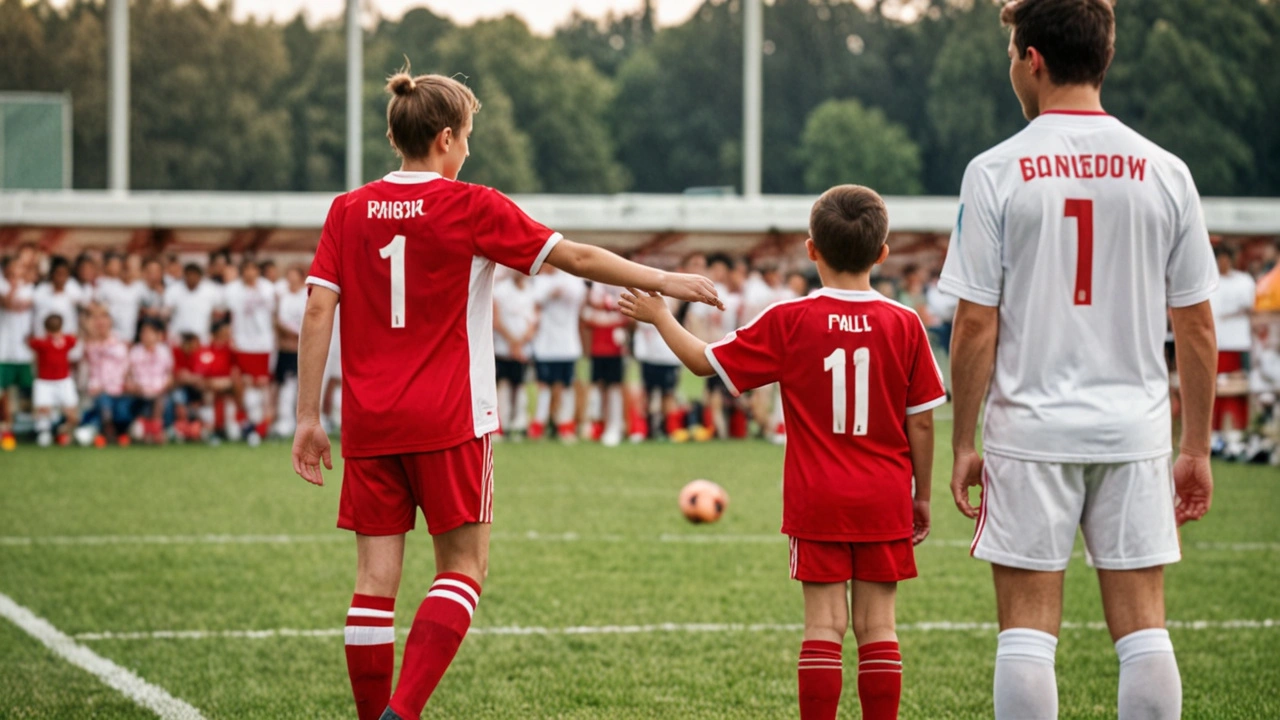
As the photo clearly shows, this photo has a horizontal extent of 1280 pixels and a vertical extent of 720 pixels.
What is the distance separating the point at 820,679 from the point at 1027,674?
2.53 ft

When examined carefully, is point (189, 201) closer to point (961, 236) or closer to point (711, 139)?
point (961, 236)

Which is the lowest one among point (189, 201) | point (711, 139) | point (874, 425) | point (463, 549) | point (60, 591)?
point (60, 591)

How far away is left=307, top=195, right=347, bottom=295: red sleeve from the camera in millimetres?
4477

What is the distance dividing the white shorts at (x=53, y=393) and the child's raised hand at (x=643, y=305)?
565 inches

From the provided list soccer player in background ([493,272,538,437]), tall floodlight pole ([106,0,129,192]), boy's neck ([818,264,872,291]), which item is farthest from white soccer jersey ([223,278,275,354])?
boy's neck ([818,264,872,291])

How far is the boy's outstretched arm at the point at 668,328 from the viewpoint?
14.4 ft

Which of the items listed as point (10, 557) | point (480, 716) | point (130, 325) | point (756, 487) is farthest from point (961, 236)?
point (130, 325)

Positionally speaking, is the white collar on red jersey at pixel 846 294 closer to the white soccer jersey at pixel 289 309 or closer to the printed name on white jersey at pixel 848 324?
the printed name on white jersey at pixel 848 324

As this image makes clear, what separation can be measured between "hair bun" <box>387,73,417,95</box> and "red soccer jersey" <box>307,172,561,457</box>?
0.83 feet

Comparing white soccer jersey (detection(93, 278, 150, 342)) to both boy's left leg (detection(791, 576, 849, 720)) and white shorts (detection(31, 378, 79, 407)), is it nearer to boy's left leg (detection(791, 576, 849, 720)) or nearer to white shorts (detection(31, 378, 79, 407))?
white shorts (detection(31, 378, 79, 407))

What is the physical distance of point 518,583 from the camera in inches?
332

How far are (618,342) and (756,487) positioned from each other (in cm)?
502

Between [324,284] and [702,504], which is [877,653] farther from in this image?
[702,504]

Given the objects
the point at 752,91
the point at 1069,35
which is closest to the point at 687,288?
the point at 1069,35
